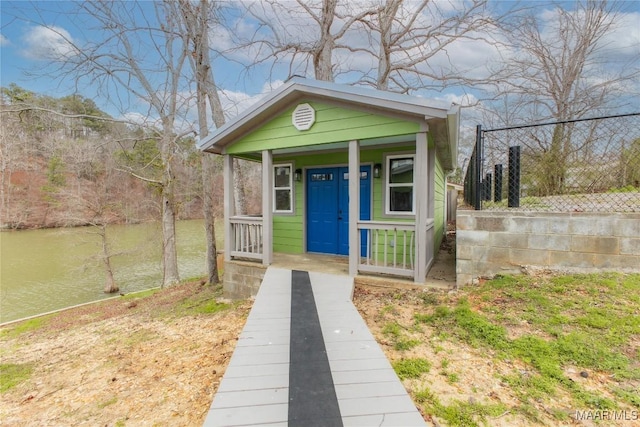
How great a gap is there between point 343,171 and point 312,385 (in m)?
5.03

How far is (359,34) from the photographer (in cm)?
1095

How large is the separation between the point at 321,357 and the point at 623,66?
15.3 m

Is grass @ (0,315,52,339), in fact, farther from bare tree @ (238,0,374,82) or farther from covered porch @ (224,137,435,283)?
bare tree @ (238,0,374,82)

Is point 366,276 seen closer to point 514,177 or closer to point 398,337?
point 398,337

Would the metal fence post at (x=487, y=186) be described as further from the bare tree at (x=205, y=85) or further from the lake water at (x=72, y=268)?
the lake water at (x=72, y=268)

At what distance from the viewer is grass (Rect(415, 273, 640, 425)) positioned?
2.30 metres

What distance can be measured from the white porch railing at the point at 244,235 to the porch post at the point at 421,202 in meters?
3.05

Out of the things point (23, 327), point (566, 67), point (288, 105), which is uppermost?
point (566, 67)

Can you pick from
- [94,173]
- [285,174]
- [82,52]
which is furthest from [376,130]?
[94,173]

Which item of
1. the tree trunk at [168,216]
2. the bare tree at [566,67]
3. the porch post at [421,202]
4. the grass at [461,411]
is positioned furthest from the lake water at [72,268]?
the bare tree at [566,67]

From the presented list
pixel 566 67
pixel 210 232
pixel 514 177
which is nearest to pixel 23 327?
pixel 210 232

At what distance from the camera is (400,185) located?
5.70m

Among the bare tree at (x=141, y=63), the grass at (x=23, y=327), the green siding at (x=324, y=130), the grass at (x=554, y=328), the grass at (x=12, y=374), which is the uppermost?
the bare tree at (x=141, y=63)

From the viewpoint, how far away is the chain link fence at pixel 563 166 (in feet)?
13.0
